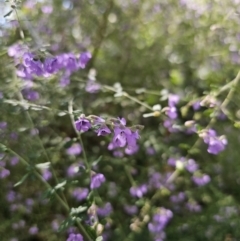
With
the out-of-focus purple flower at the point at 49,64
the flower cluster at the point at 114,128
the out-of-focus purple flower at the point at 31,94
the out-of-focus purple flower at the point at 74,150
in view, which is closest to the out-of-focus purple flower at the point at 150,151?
the out-of-focus purple flower at the point at 74,150

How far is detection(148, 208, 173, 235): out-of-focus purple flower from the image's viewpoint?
2191mm

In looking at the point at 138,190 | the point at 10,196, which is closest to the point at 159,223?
the point at 138,190

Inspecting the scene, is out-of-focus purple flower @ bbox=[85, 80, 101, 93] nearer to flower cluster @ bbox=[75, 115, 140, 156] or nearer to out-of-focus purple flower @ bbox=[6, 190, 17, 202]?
out-of-focus purple flower @ bbox=[6, 190, 17, 202]

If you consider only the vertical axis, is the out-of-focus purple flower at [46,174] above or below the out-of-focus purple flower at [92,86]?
below

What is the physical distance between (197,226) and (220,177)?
462 mm

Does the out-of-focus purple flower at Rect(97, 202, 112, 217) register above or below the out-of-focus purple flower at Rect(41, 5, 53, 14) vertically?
below

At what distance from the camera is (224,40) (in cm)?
300

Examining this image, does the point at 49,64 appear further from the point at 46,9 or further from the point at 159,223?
the point at 46,9

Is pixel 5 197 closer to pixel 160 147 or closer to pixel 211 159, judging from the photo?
pixel 160 147

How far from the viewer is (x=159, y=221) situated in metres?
2.22

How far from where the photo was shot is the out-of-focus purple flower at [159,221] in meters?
2.19

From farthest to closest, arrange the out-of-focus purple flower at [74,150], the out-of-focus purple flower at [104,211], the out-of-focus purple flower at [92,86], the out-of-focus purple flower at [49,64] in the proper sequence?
the out-of-focus purple flower at [92,86]
the out-of-focus purple flower at [74,150]
the out-of-focus purple flower at [104,211]
the out-of-focus purple flower at [49,64]

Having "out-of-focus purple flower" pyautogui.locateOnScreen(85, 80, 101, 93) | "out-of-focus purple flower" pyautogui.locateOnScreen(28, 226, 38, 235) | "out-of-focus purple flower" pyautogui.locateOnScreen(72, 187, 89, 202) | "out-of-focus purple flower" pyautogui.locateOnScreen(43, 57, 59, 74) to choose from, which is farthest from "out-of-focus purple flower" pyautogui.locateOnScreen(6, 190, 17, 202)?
"out-of-focus purple flower" pyautogui.locateOnScreen(43, 57, 59, 74)

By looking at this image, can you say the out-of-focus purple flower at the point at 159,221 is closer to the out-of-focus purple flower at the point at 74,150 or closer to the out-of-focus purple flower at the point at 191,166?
the out-of-focus purple flower at the point at 191,166
